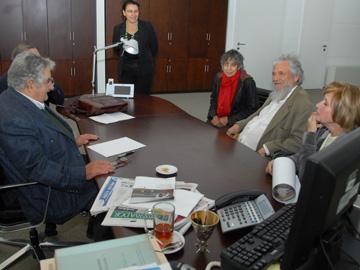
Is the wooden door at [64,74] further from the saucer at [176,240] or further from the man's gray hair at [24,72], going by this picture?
the saucer at [176,240]

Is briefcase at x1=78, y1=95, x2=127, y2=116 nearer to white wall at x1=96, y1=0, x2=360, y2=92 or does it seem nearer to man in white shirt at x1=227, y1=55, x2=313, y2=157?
man in white shirt at x1=227, y1=55, x2=313, y2=157

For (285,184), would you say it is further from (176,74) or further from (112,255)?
(176,74)

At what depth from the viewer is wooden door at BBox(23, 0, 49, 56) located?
230 inches

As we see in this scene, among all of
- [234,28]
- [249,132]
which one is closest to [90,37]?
[234,28]

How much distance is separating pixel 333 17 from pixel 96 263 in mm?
7924

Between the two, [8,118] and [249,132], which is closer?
[8,118]

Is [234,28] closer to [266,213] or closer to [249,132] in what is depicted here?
[249,132]

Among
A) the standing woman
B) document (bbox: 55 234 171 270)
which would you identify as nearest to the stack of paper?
document (bbox: 55 234 171 270)

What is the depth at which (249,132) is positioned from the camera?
2785mm

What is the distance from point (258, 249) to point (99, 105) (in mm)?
2069

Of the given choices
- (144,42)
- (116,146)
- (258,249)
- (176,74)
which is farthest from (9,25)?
(258,249)

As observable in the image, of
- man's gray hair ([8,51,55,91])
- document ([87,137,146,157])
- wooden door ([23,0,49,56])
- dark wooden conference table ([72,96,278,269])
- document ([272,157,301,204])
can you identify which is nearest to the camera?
dark wooden conference table ([72,96,278,269])

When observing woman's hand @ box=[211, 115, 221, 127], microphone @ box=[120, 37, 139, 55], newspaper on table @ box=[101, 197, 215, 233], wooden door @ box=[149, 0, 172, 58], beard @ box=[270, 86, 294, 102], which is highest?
wooden door @ box=[149, 0, 172, 58]

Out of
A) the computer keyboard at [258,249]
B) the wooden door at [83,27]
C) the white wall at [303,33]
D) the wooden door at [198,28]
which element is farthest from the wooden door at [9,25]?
the computer keyboard at [258,249]
